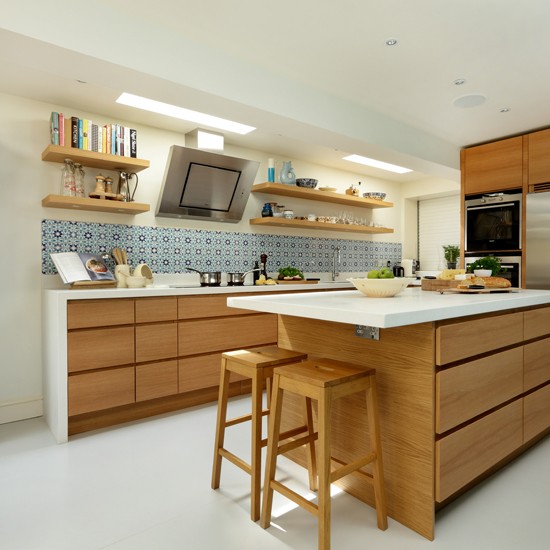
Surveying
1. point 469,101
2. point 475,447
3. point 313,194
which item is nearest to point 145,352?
point 475,447

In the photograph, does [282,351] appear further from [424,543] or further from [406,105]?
[406,105]

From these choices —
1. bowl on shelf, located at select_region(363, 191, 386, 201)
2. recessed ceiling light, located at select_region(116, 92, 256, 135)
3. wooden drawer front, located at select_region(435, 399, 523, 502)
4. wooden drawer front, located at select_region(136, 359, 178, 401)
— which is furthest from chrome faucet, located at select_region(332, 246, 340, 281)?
wooden drawer front, located at select_region(435, 399, 523, 502)

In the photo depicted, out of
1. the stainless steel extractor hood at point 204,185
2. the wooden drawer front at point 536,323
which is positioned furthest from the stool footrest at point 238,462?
the stainless steel extractor hood at point 204,185

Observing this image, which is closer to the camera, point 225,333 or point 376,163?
point 225,333

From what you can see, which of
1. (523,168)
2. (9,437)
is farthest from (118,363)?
(523,168)

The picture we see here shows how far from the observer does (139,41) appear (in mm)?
2248

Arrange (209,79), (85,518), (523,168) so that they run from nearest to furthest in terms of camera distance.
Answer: (85,518)
(209,79)
(523,168)

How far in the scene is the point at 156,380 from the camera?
3025 millimetres

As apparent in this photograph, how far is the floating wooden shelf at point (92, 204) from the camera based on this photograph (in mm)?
2969

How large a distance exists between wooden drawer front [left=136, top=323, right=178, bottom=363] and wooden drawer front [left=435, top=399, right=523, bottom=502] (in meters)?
2.05

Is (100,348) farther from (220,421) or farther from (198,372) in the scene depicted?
(220,421)

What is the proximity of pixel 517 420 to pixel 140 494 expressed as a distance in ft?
6.36

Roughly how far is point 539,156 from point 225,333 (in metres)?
3.38

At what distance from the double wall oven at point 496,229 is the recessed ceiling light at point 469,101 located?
120 cm
